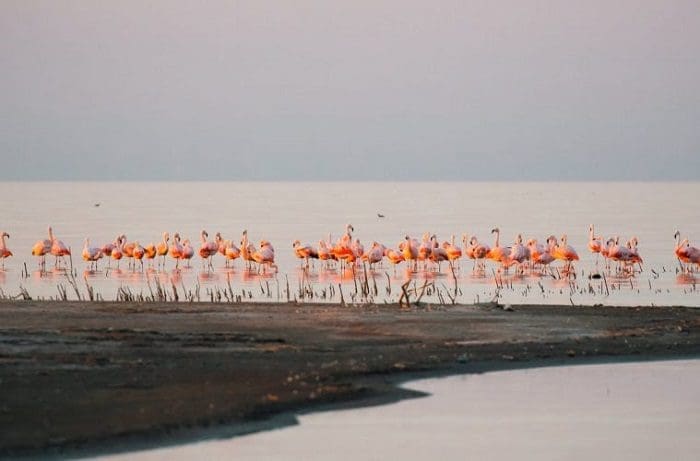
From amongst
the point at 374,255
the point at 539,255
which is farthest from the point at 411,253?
the point at 539,255

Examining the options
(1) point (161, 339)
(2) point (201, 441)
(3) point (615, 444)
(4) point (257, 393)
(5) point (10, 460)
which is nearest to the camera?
(5) point (10, 460)

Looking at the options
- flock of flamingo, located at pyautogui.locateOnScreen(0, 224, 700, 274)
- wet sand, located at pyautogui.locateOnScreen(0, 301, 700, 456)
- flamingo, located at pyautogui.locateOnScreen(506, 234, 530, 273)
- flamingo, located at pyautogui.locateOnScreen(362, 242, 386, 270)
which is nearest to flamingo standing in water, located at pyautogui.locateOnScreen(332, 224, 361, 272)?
flock of flamingo, located at pyautogui.locateOnScreen(0, 224, 700, 274)

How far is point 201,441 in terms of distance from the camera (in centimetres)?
1220

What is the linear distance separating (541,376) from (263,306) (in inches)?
263

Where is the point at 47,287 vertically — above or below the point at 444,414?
above

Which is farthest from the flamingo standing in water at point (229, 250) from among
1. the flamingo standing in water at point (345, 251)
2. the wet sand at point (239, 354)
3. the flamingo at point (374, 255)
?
the wet sand at point (239, 354)

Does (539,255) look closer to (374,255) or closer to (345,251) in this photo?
(374,255)

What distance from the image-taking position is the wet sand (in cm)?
1260

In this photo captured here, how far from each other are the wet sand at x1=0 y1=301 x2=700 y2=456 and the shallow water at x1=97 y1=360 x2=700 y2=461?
335 millimetres

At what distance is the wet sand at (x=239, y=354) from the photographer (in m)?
12.6

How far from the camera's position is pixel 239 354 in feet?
54.2

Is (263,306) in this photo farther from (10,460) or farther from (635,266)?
(635,266)

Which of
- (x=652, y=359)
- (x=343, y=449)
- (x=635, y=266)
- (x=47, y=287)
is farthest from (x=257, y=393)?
(x=635, y=266)

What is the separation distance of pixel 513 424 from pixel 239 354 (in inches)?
152
